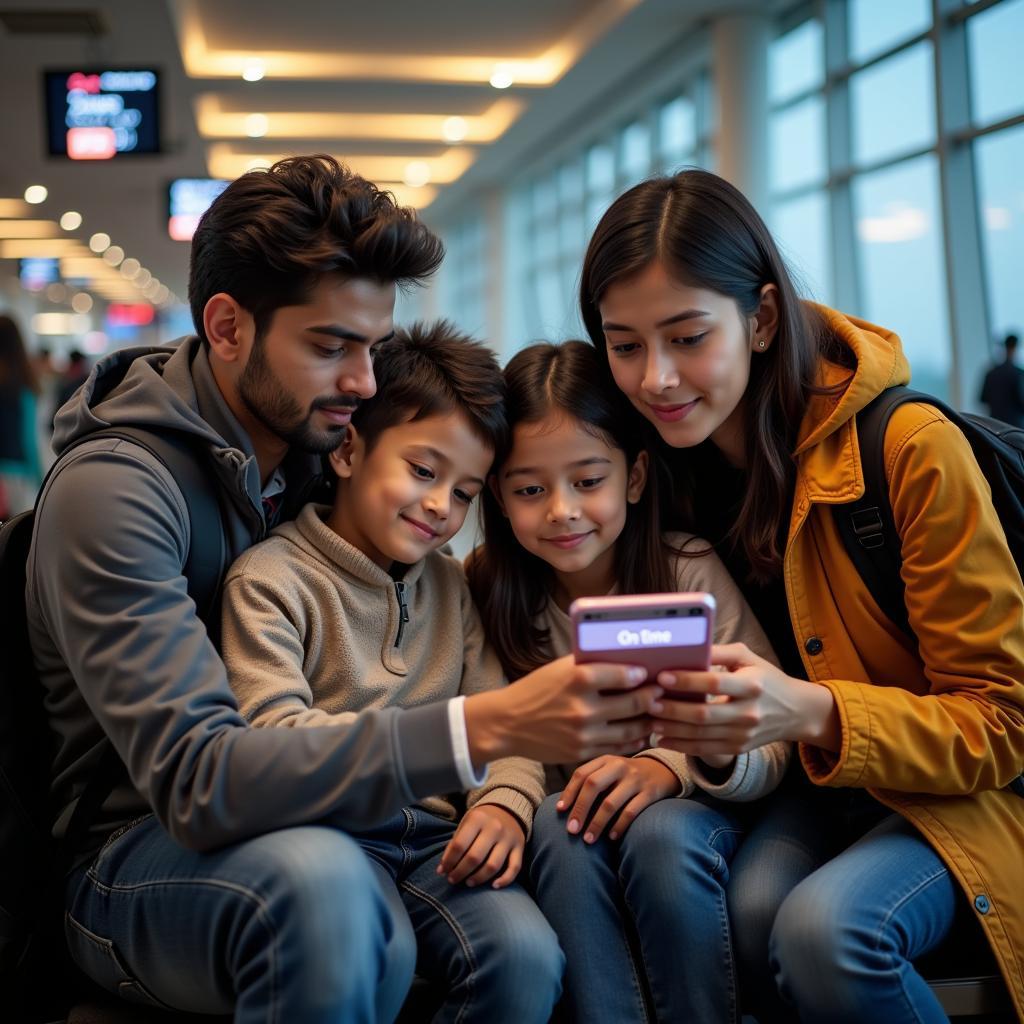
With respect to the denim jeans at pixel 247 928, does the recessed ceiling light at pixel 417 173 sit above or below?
above

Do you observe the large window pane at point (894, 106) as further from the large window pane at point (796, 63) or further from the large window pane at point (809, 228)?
the large window pane at point (809, 228)

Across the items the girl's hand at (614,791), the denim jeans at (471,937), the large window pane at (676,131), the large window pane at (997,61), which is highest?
the large window pane at (676,131)

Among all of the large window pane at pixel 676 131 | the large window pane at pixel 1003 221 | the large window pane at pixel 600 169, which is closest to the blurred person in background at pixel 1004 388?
the large window pane at pixel 1003 221

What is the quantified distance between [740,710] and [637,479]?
32.5 inches

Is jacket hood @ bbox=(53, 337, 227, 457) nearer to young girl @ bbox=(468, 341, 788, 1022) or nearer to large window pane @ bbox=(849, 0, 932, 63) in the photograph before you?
young girl @ bbox=(468, 341, 788, 1022)

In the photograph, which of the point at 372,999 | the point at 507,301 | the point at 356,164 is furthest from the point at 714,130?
the point at 372,999

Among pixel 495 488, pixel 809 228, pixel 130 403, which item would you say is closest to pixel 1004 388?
pixel 809 228

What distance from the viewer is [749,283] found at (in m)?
2.32

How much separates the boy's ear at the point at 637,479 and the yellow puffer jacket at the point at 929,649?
442 millimetres

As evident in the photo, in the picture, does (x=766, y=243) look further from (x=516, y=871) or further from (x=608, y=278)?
(x=516, y=871)

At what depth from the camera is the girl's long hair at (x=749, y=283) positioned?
2.26 m

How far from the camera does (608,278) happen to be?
2.33 meters

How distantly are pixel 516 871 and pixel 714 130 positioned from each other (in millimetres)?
10301

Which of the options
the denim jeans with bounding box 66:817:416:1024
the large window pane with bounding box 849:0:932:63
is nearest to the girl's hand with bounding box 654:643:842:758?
the denim jeans with bounding box 66:817:416:1024
